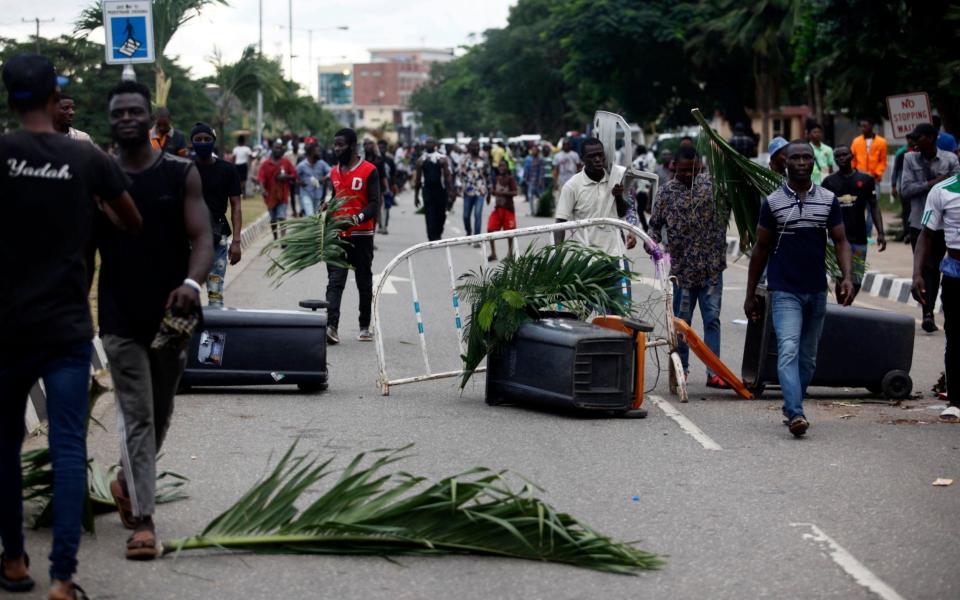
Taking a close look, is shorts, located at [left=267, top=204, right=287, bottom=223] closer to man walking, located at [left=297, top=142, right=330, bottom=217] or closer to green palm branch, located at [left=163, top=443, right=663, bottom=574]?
man walking, located at [left=297, top=142, right=330, bottom=217]

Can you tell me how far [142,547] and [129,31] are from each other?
10.0 meters

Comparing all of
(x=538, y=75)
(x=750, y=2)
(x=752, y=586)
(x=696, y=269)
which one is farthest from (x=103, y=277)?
(x=538, y=75)

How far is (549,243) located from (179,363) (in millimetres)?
4465

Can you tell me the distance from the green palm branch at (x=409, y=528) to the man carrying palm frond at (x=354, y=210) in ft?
22.2

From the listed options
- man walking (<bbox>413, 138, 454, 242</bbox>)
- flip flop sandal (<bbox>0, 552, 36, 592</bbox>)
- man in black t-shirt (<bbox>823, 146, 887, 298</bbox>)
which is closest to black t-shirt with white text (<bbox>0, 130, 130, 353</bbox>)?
flip flop sandal (<bbox>0, 552, 36, 592</bbox>)

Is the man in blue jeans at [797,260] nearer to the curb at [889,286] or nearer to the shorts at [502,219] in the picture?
the curb at [889,286]

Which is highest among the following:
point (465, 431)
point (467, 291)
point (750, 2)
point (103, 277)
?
point (750, 2)

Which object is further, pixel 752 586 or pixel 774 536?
pixel 774 536

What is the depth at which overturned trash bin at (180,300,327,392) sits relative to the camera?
9922mm

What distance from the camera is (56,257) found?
16.5 ft

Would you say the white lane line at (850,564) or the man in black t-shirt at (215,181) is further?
the man in black t-shirt at (215,181)

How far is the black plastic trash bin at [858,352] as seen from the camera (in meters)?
10.1

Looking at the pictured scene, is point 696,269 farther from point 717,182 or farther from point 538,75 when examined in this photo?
point 538,75

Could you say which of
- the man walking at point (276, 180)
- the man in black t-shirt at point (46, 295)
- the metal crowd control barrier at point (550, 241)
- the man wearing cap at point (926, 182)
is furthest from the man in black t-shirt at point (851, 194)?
the man walking at point (276, 180)
